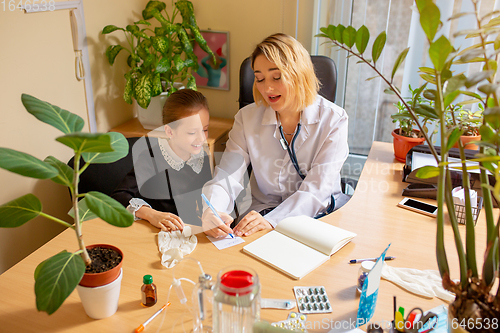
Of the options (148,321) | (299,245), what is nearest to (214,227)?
(299,245)

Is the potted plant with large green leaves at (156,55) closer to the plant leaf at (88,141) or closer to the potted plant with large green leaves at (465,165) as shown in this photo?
the plant leaf at (88,141)

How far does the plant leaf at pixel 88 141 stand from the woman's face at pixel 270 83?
110cm

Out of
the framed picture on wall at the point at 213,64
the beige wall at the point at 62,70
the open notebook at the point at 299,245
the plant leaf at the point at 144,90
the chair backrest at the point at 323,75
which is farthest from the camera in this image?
the framed picture on wall at the point at 213,64

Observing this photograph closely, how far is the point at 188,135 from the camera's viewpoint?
5.72 ft

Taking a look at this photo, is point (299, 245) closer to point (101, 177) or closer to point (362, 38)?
point (362, 38)

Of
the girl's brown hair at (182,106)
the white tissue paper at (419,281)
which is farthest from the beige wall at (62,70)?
the white tissue paper at (419,281)

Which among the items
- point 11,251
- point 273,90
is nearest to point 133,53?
point 273,90

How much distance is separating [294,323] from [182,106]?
3.67 feet

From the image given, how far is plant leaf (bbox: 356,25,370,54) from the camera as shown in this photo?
97 centimetres

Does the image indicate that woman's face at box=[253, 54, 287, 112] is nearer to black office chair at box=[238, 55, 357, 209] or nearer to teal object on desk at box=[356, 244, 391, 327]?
black office chair at box=[238, 55, 357, 209]

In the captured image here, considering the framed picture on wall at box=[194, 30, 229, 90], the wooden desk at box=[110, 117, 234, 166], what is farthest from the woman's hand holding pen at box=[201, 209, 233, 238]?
the framed picture on wall at box=[194, 30, 229, 90]

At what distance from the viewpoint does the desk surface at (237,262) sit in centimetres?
95

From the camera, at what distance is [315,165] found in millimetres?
1740

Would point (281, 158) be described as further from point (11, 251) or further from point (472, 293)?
point (11, 251)
